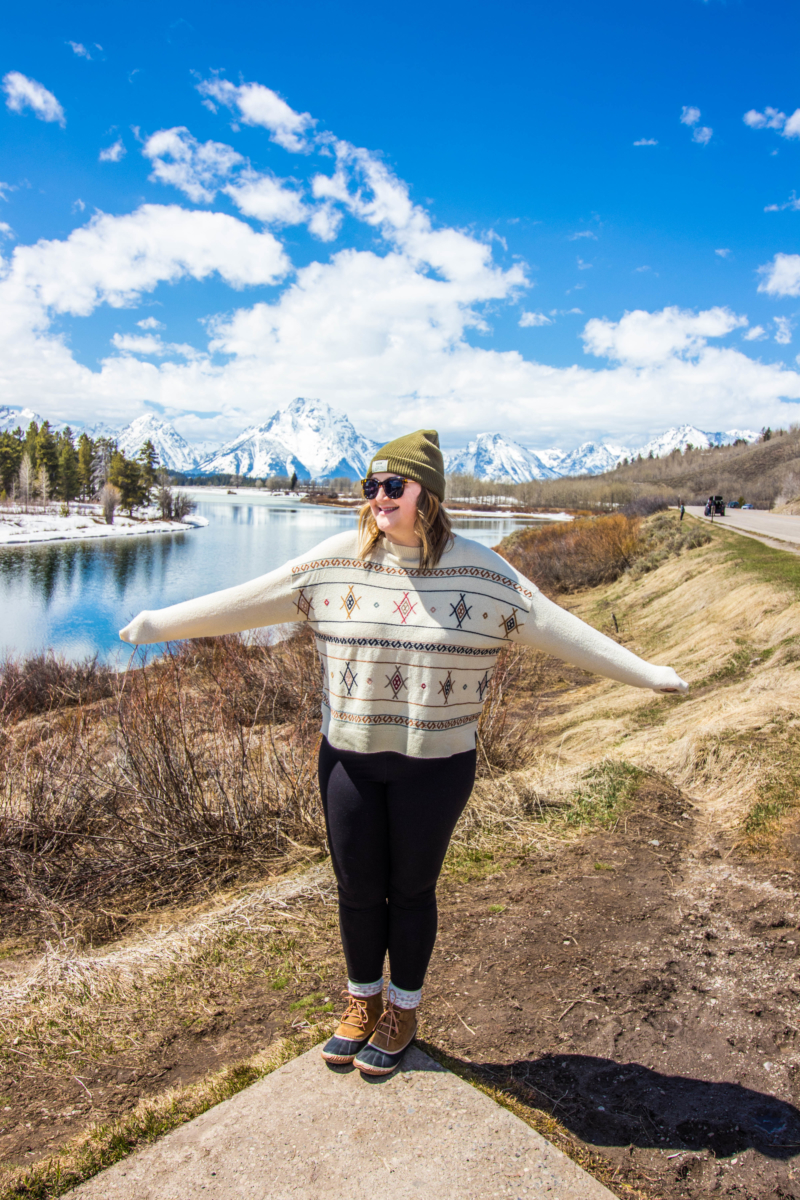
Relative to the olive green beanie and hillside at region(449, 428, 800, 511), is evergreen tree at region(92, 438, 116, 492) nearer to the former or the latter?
hillside at region(449, 428, 800, 511)

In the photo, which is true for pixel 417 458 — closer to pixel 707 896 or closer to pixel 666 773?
pixel 707 896

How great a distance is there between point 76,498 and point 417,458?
107 meters

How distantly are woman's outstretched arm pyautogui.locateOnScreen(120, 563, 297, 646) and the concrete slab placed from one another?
141 centimetres

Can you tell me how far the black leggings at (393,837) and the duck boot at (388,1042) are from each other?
0.36 ft

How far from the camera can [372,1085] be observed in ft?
6.97

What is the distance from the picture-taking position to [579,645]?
2232 mm

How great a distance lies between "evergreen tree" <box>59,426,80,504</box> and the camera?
8888cm

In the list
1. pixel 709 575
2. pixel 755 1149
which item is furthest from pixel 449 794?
pixel 709 575

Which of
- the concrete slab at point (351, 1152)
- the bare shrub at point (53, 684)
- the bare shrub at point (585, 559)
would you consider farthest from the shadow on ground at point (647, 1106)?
the bare shrub at point (585, 559)

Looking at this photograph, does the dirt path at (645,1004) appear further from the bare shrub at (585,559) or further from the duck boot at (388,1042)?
the bare shrub at (585,559)

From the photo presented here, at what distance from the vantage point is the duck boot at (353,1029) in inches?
86.1

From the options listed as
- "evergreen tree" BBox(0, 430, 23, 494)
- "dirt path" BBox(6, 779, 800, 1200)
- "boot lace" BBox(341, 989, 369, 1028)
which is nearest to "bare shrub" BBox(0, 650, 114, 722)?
"dirt path" BBox(6, 779, 800, 1200)

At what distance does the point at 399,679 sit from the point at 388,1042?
1.17 m

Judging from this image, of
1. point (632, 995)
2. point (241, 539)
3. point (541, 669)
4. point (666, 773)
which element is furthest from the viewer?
point (241, 539)
